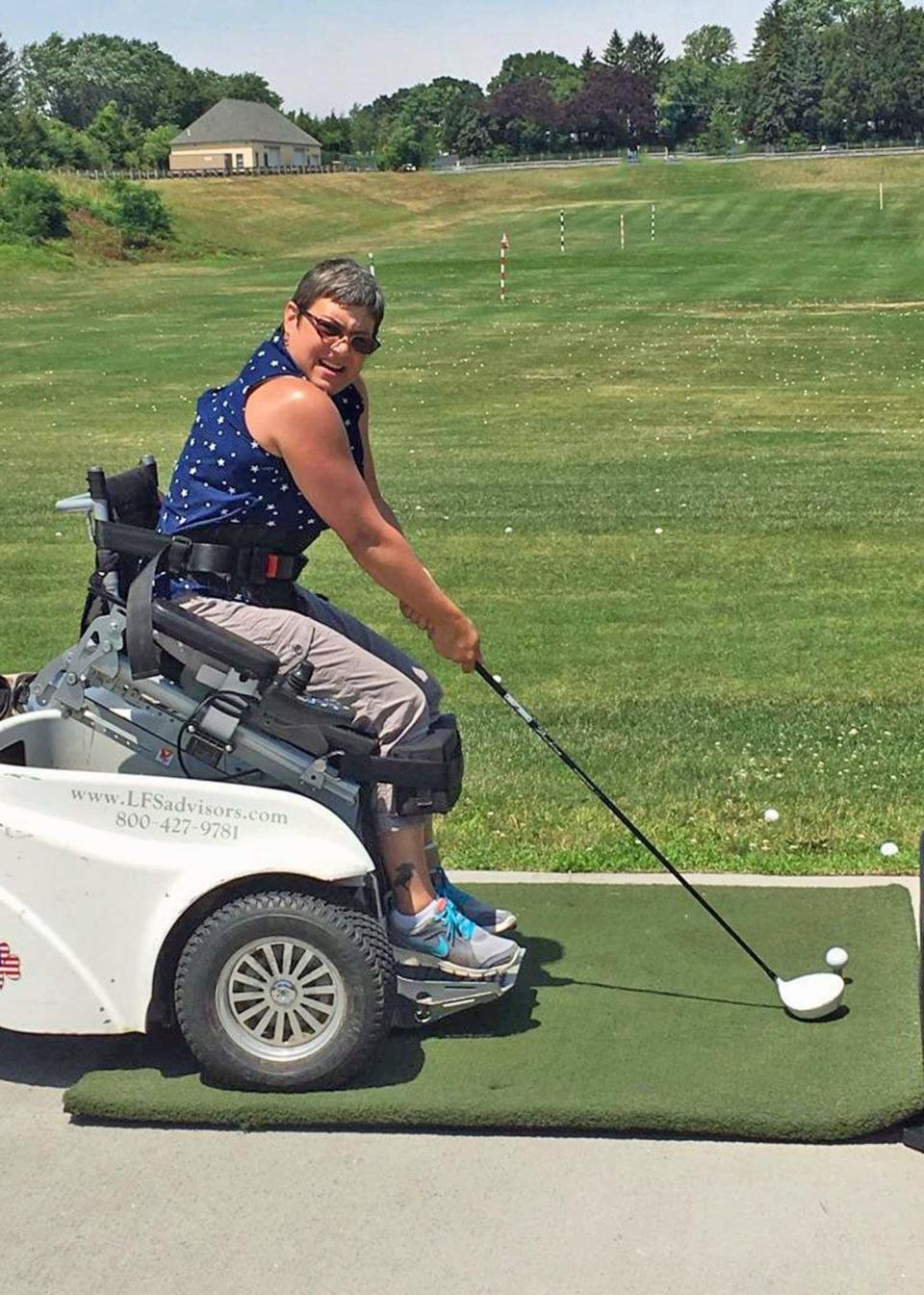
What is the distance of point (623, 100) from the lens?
132125 mm

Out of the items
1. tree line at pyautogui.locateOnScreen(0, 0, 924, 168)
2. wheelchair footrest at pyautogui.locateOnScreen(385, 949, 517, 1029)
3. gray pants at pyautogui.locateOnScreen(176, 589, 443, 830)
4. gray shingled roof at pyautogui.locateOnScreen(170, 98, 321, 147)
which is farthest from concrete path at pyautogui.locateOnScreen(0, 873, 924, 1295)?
gray shingled roof at pyautogui.locateOnScreen(170, 98, 321, 147)

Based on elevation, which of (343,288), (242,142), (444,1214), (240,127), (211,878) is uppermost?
(240,127)

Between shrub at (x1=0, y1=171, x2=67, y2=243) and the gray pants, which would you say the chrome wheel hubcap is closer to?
the gray pants

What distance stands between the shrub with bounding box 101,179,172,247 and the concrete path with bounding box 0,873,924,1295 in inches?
1904

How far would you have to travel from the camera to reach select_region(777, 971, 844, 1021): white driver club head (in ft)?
14.0

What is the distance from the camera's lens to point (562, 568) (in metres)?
10.7

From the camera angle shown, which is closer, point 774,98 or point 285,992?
point 285,992

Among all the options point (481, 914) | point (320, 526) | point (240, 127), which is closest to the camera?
point (320, 526)

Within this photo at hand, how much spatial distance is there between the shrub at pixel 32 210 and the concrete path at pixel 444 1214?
45.7m

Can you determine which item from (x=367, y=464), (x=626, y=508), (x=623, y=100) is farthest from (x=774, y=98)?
(x=367, y=464)

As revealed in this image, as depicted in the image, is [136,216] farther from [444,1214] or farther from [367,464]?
[444,1214]

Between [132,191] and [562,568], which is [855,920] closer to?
[562,568]

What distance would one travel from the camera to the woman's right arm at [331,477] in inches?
159

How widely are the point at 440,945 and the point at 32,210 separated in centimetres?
4650
